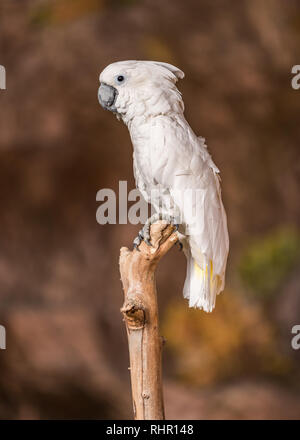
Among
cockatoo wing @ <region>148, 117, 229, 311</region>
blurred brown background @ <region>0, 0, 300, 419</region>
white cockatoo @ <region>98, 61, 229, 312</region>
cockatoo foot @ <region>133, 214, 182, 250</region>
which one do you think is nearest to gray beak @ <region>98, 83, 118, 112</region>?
white cockatoo @ <region>98, 61, 229, 312</region>

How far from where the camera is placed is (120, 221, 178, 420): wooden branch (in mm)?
2107

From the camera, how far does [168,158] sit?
2090mm

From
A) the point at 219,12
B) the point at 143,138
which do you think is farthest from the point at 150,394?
the point at 219,12

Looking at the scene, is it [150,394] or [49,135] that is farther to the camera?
[49,135]

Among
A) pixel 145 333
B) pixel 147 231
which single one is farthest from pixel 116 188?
pixel 145 333

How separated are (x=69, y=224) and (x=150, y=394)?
1.71 metres

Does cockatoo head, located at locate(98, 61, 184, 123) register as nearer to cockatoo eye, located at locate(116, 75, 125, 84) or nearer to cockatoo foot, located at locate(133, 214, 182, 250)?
cockatoo eye, located at locate(116, 75, 125, 84)

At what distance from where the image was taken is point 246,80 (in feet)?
11.7

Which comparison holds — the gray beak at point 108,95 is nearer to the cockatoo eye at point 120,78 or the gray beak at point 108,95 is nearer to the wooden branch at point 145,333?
the cockatoo eye at point 120,78

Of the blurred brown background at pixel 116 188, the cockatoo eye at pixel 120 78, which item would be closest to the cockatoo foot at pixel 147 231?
the cockatoo eye at pixel 120 78

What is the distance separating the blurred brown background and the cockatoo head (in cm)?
140

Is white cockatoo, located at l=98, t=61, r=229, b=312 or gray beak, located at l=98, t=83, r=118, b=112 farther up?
gray beak, located at l=98, t=83, r=118, b=112

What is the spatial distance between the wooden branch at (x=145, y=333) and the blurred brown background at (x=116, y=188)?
148 cm

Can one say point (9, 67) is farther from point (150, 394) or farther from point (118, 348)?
point (150, 394)
